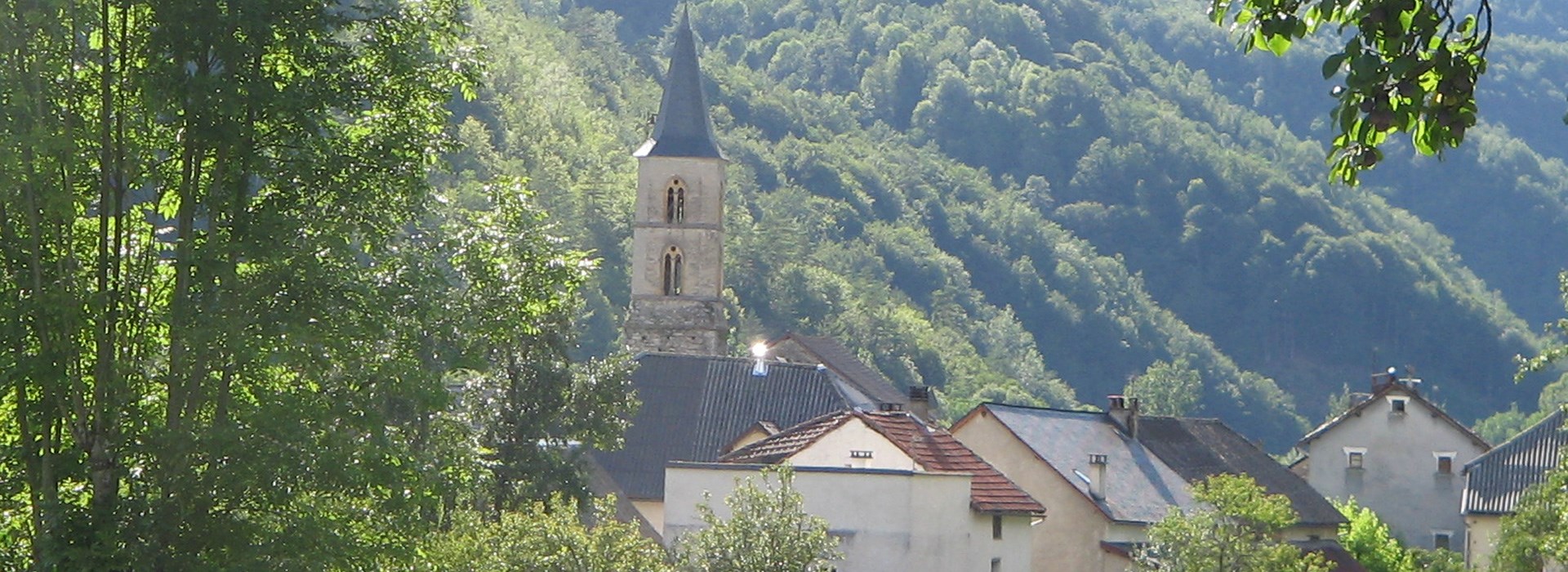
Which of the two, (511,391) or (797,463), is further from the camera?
(797,463)

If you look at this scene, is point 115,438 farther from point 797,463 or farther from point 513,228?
point 797,463

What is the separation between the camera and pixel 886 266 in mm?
158750

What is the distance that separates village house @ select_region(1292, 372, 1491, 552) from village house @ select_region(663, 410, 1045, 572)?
31560 millimetres

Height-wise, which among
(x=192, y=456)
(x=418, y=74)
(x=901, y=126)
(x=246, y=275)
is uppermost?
(x=901, y=126)

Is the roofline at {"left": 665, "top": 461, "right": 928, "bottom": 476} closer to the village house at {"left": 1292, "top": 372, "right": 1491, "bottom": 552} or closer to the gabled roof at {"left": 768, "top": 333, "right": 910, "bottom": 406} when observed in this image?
the gabled roof at {"left": 768, "top": 333, "right": 910, "bottom": 406}

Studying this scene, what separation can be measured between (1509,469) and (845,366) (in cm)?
2154

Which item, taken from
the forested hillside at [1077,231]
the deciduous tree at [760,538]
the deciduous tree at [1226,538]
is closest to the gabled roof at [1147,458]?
the deciduous tree at [1226,538]

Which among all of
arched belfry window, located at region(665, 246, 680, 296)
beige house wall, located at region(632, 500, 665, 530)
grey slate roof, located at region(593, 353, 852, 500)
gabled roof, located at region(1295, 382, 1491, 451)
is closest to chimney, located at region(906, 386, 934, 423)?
grey slate roof, located at region(593, 353, 852, 500)

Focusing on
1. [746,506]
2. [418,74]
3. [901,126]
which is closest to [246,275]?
[418,74]

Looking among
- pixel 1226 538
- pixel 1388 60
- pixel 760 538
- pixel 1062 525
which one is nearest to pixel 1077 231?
pixel 1062 525

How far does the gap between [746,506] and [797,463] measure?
7178 millimetres

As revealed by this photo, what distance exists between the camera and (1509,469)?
175 feet

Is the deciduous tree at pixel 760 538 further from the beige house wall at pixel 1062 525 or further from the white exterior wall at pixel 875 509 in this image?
the beige house wall at pixel 1062 525

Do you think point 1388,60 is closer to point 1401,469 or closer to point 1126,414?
point 1126,414
